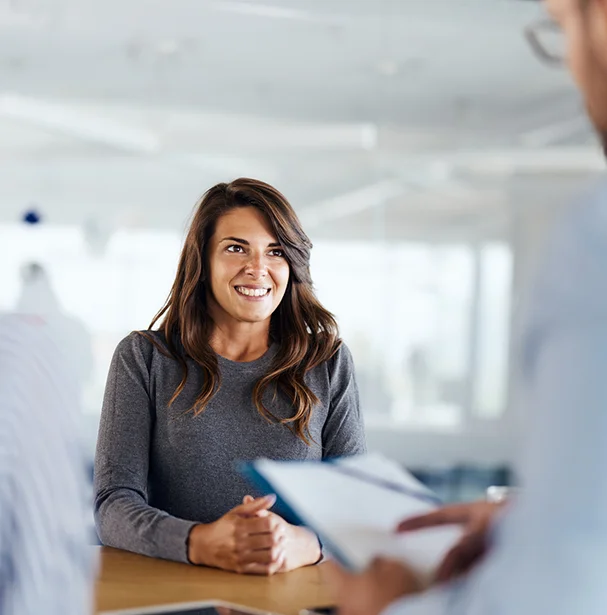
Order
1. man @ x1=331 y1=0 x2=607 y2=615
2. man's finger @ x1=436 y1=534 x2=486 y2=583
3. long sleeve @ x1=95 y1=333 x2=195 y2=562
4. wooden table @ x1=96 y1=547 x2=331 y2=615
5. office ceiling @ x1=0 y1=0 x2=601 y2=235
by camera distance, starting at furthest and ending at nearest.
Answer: office ceiling @ x1=0 y1=0 x2=601 y2=235
long sleeve @ x1=95 y1=333 x2=195 y2=562
wooden table @ x1=96 y1=547 x2=331 y2=615
man's finger @ x1=436 y1=534 x2=486 y2=583
man @ x1=331 y1=0 x2=607 y2=615

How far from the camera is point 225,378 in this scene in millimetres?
2129

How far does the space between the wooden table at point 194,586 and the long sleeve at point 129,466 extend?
62mm

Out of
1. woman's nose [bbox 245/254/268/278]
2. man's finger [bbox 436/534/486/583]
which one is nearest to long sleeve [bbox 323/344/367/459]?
woman's nose [bbox 245/254/268/278]

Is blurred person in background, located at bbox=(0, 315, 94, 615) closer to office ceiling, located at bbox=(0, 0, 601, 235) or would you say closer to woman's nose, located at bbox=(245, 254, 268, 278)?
woman's nose, located at bbox=(245, 254, 268, 278)

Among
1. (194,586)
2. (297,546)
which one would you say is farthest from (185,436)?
(194,586)

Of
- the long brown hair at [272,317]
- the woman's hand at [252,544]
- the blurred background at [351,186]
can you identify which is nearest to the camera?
the woman's hand at [252,544]

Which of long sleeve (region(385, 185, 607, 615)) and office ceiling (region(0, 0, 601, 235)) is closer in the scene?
long sleeve (region(385, 185, 607, 615))

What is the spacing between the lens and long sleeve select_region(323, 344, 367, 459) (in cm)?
216

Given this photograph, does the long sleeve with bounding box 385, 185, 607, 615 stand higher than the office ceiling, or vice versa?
the office ceiling

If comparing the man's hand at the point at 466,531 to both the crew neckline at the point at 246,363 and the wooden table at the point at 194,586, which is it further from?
the crew neckline at the point at 246,363

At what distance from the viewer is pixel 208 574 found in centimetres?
157

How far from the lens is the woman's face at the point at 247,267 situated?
2152mm

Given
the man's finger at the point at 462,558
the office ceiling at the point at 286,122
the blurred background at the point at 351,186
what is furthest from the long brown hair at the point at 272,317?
the blurred background at the point at 351,186

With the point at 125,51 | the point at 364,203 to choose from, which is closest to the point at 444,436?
the point at 364,203
